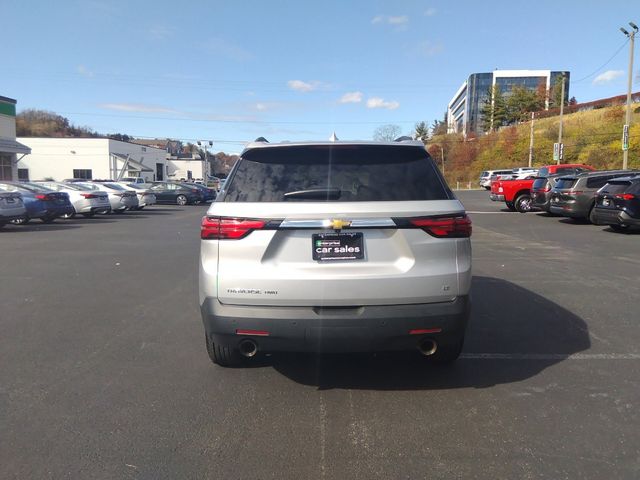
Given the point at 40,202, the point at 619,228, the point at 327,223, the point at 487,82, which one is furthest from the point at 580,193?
the point at 487,82

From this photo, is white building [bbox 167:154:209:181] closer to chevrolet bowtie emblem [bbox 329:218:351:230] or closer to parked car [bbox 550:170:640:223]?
parked car [bbox 550:170:640:223]

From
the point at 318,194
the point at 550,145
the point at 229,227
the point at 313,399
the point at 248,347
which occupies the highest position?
the point at 550,145

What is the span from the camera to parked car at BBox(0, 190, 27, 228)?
1589 centimetres

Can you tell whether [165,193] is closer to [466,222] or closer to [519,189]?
[519,189]

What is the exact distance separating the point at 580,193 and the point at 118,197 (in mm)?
19266

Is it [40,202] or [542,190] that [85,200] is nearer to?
[40,202]

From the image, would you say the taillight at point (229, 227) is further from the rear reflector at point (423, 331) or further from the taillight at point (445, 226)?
the rear reflector at point (423, 331)

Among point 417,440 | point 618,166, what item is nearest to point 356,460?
point 417,440

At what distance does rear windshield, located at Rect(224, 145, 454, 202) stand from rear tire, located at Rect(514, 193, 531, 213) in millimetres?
21273

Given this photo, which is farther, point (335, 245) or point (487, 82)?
point (487, 82)

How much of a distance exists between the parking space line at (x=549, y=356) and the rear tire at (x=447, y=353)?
1.30ft

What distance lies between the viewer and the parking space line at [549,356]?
470cm

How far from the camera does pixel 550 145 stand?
64812 mm

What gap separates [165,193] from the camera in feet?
108
